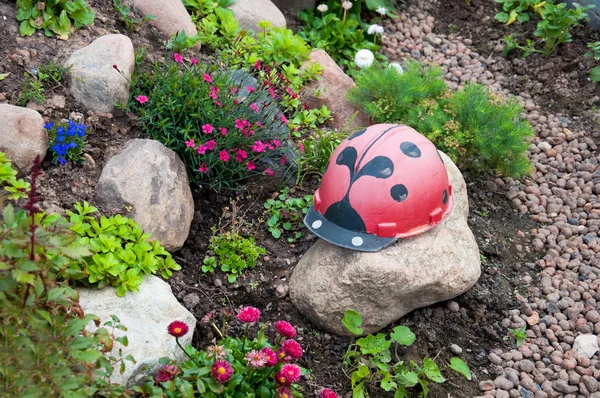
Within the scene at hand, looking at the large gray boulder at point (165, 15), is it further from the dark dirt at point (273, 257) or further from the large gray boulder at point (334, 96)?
the large gray boulder at point (334, 96)

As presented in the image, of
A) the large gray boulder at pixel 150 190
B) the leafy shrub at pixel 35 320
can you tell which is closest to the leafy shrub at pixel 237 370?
the leafy shrub at pixel 35 320

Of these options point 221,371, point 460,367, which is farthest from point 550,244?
point 221,371

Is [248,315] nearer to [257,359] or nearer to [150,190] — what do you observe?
[257,359]

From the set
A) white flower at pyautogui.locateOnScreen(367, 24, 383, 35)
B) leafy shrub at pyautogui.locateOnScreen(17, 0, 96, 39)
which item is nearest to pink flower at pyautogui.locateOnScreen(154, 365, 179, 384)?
leafy shrub at pyautogui.locateOnScreen(17, 0, 96, 39)

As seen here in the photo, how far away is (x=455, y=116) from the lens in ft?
15.2

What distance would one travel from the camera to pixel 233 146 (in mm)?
4148

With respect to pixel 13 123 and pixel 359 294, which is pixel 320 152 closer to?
pixel 359 294

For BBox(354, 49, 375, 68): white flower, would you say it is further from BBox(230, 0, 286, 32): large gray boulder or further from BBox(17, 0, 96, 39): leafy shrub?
BBox(17, 0, 96, 39): leafy shrub

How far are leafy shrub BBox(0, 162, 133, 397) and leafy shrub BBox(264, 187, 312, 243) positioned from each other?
1.75 metres

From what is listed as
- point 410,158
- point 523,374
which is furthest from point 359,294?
point 523,374

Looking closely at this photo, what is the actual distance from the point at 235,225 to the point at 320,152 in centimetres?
78

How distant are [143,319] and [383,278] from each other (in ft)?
3.92

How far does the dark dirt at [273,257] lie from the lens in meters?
3.65

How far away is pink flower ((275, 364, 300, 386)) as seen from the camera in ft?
9.19
